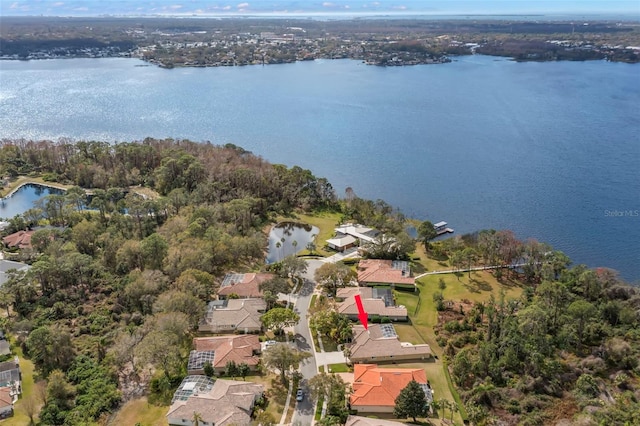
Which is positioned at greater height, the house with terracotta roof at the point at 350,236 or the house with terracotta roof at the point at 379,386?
the house with terracotta roof at the point at 350,236

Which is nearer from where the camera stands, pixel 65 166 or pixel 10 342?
pixel 10 342

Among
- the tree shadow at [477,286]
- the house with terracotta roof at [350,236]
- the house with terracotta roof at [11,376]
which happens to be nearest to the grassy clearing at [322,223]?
the house with terracotta roof at [350,236]

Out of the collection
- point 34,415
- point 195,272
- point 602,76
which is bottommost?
point 34,415

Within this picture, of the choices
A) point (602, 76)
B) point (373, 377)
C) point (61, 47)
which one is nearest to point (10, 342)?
point (373, 377)

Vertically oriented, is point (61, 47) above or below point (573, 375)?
above

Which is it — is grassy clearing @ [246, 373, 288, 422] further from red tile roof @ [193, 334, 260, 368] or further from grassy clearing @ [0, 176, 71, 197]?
grassy clearing @ [0, 176, 71, 197]

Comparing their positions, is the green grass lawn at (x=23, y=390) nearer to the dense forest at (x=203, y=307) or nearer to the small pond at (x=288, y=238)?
the dense forest at (x=203, y=307)

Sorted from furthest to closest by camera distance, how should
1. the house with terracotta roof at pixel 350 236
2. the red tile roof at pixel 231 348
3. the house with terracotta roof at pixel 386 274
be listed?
the house with terracotta roof at pixel 350 236
the house with terracotta roof at pixel 386 274
the red tile roof at pixel 231 348

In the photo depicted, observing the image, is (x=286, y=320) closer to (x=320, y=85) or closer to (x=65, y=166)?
(x=65, y=166)
